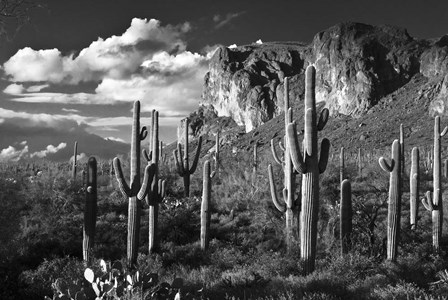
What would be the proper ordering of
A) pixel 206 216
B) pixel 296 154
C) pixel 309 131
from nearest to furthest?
pixel 296 154, pixel 309 131, pixel 206 216

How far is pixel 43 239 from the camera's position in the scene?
58.0 feet

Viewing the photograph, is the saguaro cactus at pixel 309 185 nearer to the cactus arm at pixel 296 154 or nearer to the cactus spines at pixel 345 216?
the cactus arm at pixel 296 154

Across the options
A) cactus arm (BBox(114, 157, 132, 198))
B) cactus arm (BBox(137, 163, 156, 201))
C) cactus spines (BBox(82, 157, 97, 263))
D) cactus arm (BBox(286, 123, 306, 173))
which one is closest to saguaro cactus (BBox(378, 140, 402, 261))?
cactus arm (BBox(286, 123, 306, 173))

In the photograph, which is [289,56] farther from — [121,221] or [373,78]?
[121,221]

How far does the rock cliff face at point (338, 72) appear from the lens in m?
113

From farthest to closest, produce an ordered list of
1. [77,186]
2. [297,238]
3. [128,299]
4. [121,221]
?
1. [77,186]
2. [121,221]
3. [297,238]
4. [128,299]

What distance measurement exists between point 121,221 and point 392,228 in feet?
40.9

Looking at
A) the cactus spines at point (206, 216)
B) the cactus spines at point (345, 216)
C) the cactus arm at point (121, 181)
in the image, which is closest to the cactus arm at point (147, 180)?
the cactus arm at point (121, 181)

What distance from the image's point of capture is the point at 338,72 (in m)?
133

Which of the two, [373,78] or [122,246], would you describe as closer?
[122,246]

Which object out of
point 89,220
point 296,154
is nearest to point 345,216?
point 296,154

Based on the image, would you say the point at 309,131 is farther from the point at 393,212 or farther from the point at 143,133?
the point at 143,133

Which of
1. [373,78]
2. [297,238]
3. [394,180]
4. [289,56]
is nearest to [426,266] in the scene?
[394,180]

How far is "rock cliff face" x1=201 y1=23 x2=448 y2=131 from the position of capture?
11331 cm
